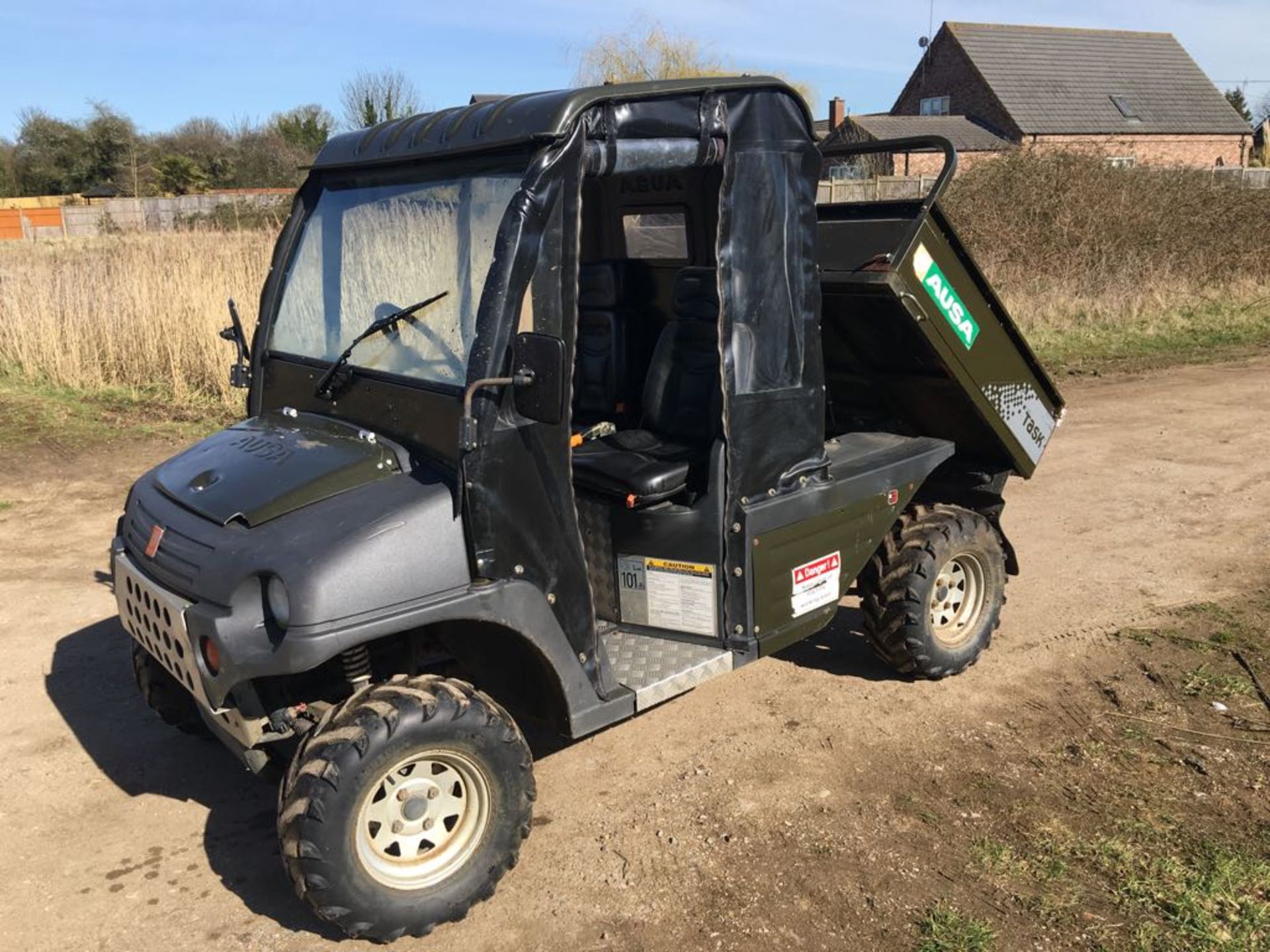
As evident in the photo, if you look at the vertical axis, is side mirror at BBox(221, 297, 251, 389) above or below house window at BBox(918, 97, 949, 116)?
below

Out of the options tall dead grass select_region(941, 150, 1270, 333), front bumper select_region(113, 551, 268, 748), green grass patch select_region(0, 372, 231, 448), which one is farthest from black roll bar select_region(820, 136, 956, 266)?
tall dead grass select_region(941, 150, 1270, 333)

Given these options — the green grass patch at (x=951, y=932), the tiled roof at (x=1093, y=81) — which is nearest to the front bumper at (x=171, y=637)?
the green grass patch at (x=951, y=932)

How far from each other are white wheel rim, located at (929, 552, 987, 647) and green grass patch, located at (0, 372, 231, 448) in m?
6.53

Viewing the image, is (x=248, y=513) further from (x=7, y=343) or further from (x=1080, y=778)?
(x=7, y=343)

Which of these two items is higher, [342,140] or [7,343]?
[342,140]

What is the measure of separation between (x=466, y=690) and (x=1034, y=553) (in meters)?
4.22

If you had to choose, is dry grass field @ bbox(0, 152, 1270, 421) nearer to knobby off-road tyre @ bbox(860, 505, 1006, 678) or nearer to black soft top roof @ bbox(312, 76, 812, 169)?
black soft top roof @ bbox(312, 76, 812, 169)

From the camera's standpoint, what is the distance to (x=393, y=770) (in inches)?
118

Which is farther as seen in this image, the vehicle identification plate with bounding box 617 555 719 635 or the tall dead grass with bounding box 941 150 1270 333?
the tall dead grass with bounding box 941 150 1270 333

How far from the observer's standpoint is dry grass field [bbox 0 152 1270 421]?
10.4 metres

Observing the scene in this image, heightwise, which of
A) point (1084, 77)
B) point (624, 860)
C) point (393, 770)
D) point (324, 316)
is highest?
point (1084, 77)

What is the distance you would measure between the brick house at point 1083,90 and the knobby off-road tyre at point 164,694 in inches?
1398

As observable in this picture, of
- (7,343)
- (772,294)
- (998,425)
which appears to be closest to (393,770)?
(772,294)

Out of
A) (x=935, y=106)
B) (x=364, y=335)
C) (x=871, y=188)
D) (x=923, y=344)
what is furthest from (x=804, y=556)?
(x=935, y=106)
